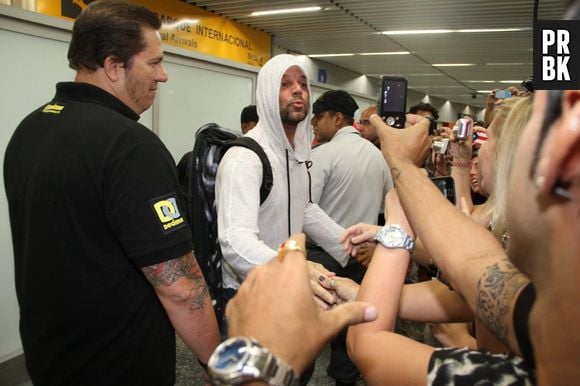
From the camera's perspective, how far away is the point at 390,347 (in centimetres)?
90

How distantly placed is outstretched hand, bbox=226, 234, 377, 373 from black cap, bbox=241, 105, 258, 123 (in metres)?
3.45

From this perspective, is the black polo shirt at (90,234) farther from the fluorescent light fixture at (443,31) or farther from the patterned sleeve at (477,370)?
the fluorescent light fixture at (443,31)

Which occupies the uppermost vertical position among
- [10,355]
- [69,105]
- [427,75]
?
[427,75]

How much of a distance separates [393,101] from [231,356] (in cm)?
103

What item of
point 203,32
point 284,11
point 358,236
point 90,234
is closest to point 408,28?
point 284,11

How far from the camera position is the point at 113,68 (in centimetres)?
136

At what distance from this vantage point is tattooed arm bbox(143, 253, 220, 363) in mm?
1229

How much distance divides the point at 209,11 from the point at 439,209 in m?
7.22

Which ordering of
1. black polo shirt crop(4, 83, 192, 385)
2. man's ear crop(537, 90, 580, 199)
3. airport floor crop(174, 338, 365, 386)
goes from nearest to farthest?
1. man's ear crop(537, 90, 580, 199)
2. black polo shirt crop(4, 83, 192, 385)
3. airport floor crop(174, 338, 365, 386)

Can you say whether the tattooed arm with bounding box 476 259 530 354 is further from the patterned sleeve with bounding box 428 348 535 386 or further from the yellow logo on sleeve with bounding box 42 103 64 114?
the yellow logo on sleeve with bounding box 42 103 64 114

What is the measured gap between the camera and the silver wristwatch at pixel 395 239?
1.05 meters

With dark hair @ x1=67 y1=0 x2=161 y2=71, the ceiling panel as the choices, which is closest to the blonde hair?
dark hair @ x1=67 y1=0 x2=161 y2=71

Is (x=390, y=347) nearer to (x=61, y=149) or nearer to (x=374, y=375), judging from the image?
(x=374, y=375)

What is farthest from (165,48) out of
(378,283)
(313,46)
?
(313,46)
